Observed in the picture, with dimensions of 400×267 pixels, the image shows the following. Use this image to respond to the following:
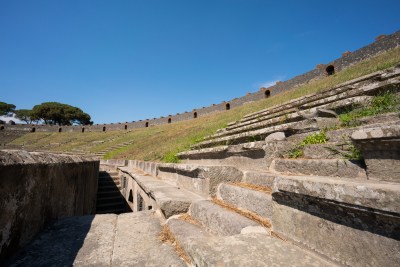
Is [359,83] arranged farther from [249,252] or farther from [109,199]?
[109,199]

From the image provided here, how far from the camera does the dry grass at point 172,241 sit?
159 centimetres

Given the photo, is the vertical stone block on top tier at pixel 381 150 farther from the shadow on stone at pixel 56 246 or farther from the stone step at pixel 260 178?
the shadow on stone at pixel 56 246

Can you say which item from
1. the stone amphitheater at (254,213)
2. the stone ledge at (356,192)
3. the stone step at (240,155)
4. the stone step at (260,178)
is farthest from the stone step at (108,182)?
the stone ledge at (356,192)

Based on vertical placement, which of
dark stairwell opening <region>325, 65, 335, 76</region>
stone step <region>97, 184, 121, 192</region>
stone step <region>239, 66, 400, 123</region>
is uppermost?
dark stairwell opening <region>325, 65, 335, 76</region>

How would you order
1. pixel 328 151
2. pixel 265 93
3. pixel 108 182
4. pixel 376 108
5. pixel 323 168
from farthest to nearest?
1. pixel 265 93
2. pixel 108 182
3. pixel 376 108
4. pixel 328 151
5. pixel 323 168

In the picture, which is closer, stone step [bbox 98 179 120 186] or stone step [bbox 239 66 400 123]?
stone step [bbox 239 66 400 123]

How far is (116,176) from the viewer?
9.78 m

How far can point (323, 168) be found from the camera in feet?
6.15

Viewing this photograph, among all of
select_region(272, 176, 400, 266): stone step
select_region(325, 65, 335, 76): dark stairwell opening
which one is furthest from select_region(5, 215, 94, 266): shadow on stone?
select_region(325, 65, 335, 76): dark stairwell opening

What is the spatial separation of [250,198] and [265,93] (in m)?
21.8

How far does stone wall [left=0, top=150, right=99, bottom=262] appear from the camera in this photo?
1.48 metres

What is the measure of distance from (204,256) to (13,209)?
1.53 m

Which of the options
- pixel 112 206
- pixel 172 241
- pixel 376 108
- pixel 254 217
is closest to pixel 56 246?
pixel 172 241

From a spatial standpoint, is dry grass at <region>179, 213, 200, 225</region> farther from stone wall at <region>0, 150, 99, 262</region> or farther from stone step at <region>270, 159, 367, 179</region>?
stone wall at <region>0, 150, 99, 262</region>
